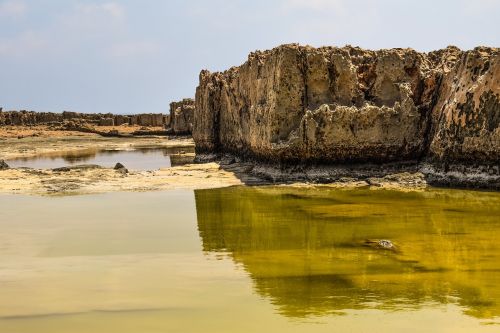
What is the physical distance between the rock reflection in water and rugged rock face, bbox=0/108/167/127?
4747 centimetres

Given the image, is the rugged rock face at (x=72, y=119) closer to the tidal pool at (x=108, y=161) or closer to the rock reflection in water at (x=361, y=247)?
the tidal pool at (x=108, y=161)

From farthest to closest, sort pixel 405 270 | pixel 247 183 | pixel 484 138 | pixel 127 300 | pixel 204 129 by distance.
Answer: pixel 204 129 < pixel 247 183 < pixel 484 138 < pixel 405 270 < pixel 127 300

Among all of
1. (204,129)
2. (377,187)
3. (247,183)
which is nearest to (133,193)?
(247,183)

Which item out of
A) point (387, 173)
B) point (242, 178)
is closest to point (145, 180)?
point (242, 178)

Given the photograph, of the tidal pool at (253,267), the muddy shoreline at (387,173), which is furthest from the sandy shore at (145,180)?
the tidal pool at (253,267)

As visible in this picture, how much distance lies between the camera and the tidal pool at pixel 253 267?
169 inches

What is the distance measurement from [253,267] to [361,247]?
1377mm

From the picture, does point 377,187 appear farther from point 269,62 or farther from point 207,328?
point 207,328

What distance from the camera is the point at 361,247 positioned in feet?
21.6

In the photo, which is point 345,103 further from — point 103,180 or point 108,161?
point 108,161

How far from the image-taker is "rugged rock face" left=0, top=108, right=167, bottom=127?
54.4 meters

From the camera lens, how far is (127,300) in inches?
187

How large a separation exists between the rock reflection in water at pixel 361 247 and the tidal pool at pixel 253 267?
0.06 feet

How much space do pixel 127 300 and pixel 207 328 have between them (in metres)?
0.94
